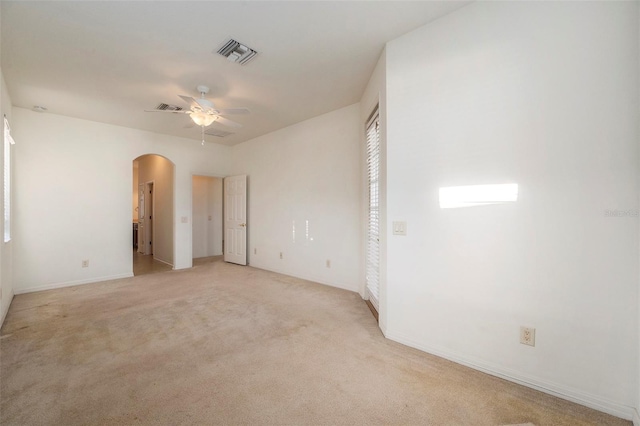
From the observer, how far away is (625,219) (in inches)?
61.3

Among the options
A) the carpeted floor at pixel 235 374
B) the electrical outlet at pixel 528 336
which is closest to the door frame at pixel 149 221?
the carpeted floor at pixel 235 374

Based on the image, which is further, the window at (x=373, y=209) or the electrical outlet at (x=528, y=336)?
the window at (x=373, y=209)

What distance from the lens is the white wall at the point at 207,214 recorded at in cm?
691

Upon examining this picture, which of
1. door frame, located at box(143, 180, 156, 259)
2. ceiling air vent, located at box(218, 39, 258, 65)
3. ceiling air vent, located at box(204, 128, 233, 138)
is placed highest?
ceiling air vent, located at box(218, 39, 258, 65)

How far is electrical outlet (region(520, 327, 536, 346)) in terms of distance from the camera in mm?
1799

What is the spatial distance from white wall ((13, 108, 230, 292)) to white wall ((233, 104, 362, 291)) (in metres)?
2.20

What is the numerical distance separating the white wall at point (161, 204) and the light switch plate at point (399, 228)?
4.97 metres

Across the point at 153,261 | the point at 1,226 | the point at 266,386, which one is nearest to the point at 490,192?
the point at 266,386

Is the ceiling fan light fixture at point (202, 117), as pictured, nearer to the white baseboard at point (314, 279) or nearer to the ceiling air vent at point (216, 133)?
the ceiling air vent at point (216, 133)

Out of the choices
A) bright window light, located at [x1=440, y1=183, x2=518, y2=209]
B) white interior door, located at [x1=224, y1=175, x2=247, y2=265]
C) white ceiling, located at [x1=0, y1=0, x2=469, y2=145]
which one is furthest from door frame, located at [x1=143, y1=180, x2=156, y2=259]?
bright window light, located at [x1=440, y1=183, x2=518, y2=209]

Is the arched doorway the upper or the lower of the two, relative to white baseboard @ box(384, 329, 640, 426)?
upper

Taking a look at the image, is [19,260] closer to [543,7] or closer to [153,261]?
[153,261]

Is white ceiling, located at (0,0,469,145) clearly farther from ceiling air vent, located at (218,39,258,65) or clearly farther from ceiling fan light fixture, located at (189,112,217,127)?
ceiling fan light fixture, located at (189,112,217,127)

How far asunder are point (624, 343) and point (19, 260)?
671 centimetres
